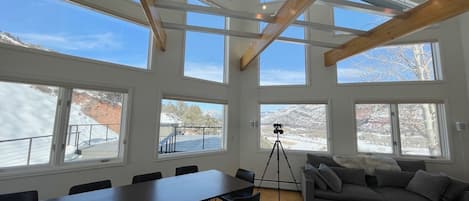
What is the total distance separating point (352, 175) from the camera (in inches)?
139

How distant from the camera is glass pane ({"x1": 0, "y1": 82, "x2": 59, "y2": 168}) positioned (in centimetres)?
256

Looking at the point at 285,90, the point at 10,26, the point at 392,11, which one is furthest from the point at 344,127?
the point at 10,26

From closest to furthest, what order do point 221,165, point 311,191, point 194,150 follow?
1. point 311,191
2. point 194,150
3. point 221,165

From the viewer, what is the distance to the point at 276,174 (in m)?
4.64

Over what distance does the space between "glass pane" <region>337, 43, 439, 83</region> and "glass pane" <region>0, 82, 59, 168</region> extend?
17.4ft

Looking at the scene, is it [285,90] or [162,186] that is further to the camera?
[285,90]

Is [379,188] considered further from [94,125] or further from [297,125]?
[94,125]

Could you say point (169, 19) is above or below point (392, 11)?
above

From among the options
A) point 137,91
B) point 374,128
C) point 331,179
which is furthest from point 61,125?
point 374,128

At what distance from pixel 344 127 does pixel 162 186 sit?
383cm

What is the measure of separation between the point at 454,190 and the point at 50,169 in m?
5.65

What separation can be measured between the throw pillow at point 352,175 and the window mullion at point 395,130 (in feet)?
4.05

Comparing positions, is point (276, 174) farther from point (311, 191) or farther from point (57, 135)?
point (57, 135)

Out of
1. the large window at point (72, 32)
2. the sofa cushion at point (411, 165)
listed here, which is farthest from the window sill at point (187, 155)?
the sofa cushion at point (411, 165)
